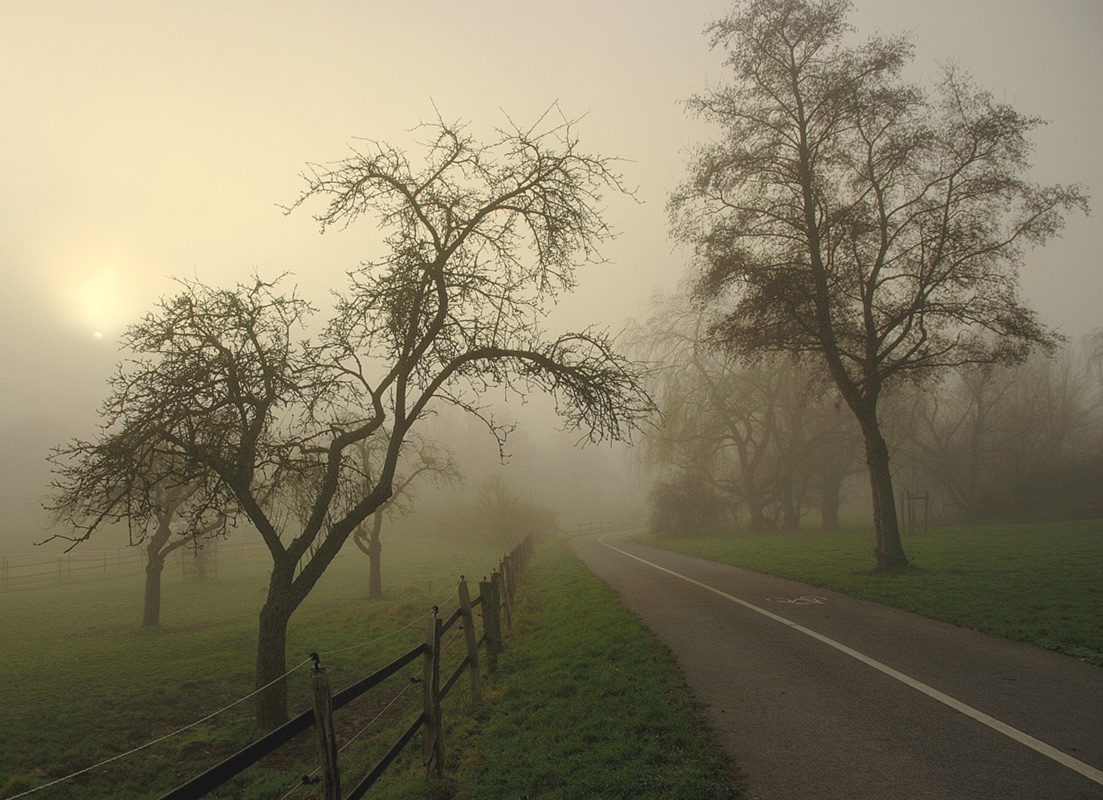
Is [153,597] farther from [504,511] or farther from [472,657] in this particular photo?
[504,511]

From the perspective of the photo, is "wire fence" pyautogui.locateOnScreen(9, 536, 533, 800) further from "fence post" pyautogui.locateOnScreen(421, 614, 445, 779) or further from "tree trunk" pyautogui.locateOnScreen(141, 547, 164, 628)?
"tree trunk" pyautogui.locateOnScreen(141, 547, 164, 628)

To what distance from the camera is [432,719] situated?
235 inches

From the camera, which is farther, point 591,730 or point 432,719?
point 591,730

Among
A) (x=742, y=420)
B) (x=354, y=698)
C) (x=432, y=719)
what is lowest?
(x=354, y=698)

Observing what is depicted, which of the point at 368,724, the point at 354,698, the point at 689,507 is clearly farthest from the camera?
the point at 689,507

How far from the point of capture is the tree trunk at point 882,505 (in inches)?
595

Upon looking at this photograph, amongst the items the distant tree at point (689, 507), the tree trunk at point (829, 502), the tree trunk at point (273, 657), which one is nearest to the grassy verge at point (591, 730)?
the tree trunk at point (273, 657)

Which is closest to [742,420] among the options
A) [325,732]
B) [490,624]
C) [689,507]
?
[689,507]

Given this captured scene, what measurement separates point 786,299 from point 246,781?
14553 millimetres

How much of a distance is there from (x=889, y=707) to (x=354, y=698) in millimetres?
5518

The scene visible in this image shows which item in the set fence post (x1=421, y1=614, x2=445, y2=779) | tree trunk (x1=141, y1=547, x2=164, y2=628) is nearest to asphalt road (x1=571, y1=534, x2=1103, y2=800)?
fence post (x1=421, y1=614, x2=445, y2=779)

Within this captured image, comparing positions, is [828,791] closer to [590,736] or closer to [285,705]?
[590,736]

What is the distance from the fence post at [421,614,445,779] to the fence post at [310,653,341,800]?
179 centimetres

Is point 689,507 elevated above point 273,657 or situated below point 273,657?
above
